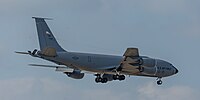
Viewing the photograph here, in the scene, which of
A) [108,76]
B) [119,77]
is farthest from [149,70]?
[108,76]

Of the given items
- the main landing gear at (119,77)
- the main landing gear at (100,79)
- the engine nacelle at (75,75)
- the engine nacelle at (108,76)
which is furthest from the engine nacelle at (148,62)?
the engine nacelle at (75,75)

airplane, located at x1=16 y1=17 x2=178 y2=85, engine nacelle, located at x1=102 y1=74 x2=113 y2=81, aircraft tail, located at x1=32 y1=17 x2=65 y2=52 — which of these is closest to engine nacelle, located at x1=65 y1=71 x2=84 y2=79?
airplane, located at x1=16 y1=17 x2=178 y2=85

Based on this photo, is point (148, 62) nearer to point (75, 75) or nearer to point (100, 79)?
point (100, 79)

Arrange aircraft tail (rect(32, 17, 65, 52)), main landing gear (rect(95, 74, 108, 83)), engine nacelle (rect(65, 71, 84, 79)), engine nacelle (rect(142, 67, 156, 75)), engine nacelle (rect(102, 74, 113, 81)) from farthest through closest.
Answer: engine nacelle (rect(65, 71, 84, 79)), engine nacelle (rect(102, 74, 113, 81)), main landing gear (rect(95, 74, 108, 83)), engine nacelle (rect(142, 67, 156, 75)), aircraft tail (rect(32, 17, 65, 52))

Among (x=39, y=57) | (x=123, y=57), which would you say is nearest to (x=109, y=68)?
(x=123, y=57)

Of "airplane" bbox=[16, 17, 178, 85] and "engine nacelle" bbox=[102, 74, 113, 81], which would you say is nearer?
"airplane" bbox=[16, 17, 178, 85]

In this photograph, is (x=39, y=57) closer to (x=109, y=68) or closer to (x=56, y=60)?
(x=56, y=60)

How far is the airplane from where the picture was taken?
468ft

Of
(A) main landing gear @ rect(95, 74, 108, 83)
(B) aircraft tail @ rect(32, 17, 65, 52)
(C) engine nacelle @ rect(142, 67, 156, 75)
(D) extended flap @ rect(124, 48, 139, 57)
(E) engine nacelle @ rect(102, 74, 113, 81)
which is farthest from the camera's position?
(E) engine nacelle @ rect(102, 74, 113, 81)

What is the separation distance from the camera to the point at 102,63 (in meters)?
147

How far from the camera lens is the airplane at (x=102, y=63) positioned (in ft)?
468

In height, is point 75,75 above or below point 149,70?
below

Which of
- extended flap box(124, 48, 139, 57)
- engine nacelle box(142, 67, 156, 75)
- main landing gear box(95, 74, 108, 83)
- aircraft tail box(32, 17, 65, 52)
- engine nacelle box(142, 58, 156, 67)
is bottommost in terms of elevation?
main landing gear box(95, 74, 108, 83)

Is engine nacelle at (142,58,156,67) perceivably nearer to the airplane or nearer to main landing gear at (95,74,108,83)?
the airplane
